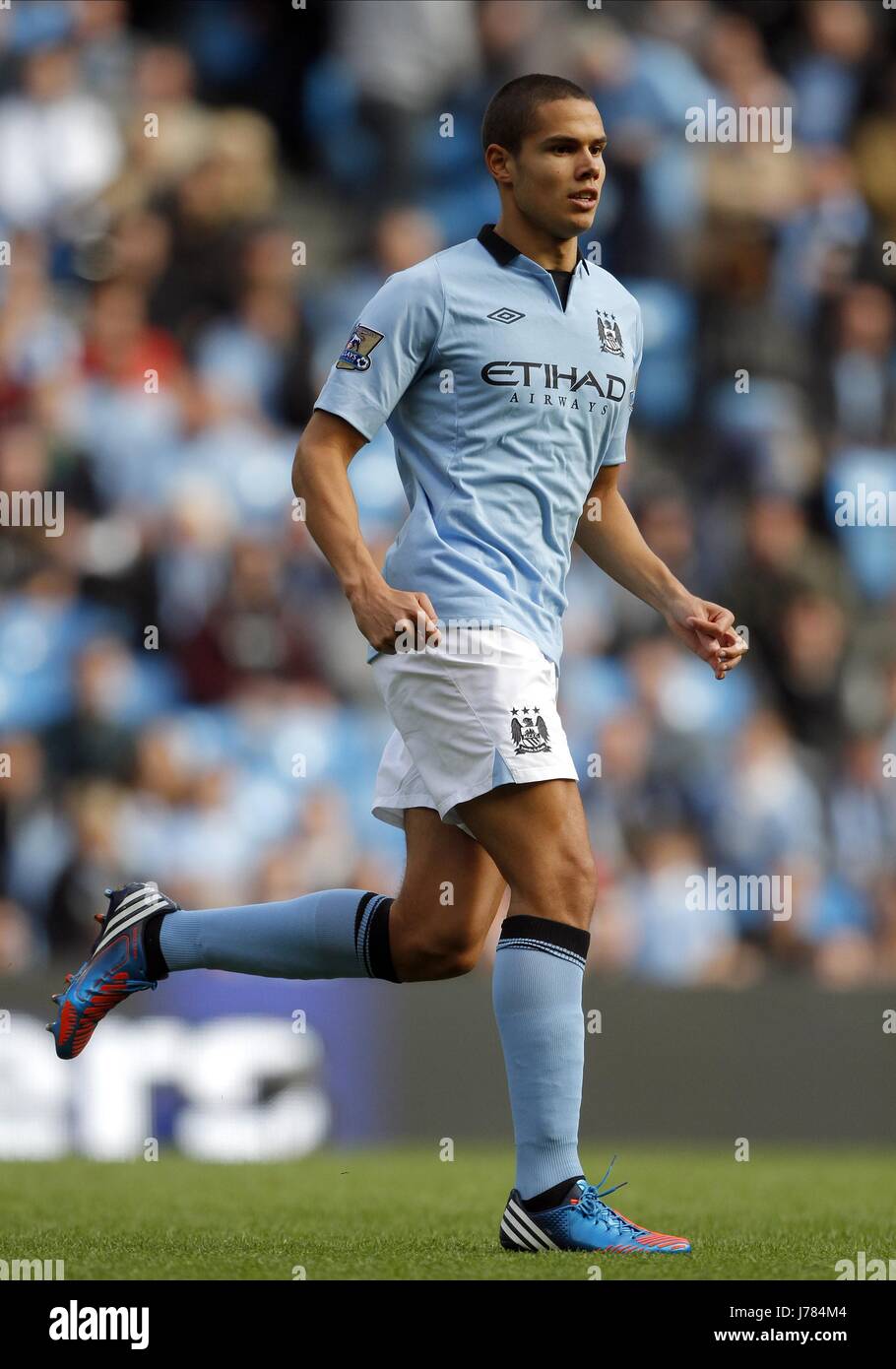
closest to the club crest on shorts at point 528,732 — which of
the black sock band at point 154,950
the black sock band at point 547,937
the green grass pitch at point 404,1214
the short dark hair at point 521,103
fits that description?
the black sock band at point 547,937

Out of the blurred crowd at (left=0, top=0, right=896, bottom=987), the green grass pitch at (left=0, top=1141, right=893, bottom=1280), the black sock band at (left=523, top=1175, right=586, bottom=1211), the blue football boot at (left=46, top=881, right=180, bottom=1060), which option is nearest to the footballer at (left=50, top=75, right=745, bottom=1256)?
the black sock band at (left=523, top=1175, right=586, bottom=1211)

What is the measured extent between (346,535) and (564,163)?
0.92 meters

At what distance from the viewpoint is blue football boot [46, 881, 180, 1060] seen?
4816 millimetres

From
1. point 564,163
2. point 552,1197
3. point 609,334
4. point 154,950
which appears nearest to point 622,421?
point 609,334

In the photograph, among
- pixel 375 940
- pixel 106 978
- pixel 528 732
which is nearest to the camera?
pixel 528 732

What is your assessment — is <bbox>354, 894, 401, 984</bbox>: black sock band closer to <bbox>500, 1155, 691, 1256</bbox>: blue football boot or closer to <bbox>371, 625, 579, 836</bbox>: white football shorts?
<bbox>371, 625, 579, 836</bbox>: white football shorts

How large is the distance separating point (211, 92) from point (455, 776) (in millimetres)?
8489

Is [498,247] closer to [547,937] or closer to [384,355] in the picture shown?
[384,355]

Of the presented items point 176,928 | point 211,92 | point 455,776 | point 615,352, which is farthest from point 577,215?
point 211,92

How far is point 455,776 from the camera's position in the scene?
425 cm

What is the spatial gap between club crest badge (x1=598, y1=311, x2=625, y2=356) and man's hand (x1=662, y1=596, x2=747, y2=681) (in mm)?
568

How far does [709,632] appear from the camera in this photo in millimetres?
4609

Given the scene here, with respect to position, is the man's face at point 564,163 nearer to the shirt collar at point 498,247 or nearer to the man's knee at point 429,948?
the shirt collar at point 498,247

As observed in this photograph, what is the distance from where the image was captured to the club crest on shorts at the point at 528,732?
4.21 meters
